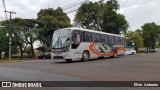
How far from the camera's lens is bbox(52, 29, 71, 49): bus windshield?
78.3ft

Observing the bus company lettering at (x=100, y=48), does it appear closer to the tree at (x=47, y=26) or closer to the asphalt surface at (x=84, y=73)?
the asphalt surface at (x=84, y=73)

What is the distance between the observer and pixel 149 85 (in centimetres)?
999

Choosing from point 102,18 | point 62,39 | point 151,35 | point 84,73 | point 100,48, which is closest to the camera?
point 84,73

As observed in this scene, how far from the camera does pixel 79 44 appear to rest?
987 inches

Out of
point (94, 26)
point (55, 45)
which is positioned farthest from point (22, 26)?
point (55, 45)

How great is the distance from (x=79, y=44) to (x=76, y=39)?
713 mm

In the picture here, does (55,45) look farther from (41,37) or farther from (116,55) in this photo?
(41,37)

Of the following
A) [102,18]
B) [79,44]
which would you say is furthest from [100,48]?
[102,18]

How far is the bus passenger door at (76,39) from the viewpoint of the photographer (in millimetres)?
24211

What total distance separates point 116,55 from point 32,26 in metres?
30.5

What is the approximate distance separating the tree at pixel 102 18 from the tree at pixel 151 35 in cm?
4949

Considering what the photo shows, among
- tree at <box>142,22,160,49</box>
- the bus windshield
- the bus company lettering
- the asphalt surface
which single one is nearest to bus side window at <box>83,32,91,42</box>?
the bus company lettering

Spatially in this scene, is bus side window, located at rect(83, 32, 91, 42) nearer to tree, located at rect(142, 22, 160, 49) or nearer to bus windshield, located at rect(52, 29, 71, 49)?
bus windshield, located at rect(52, 29, 71, 49)

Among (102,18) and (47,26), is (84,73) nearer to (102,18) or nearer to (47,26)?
(47,26)
